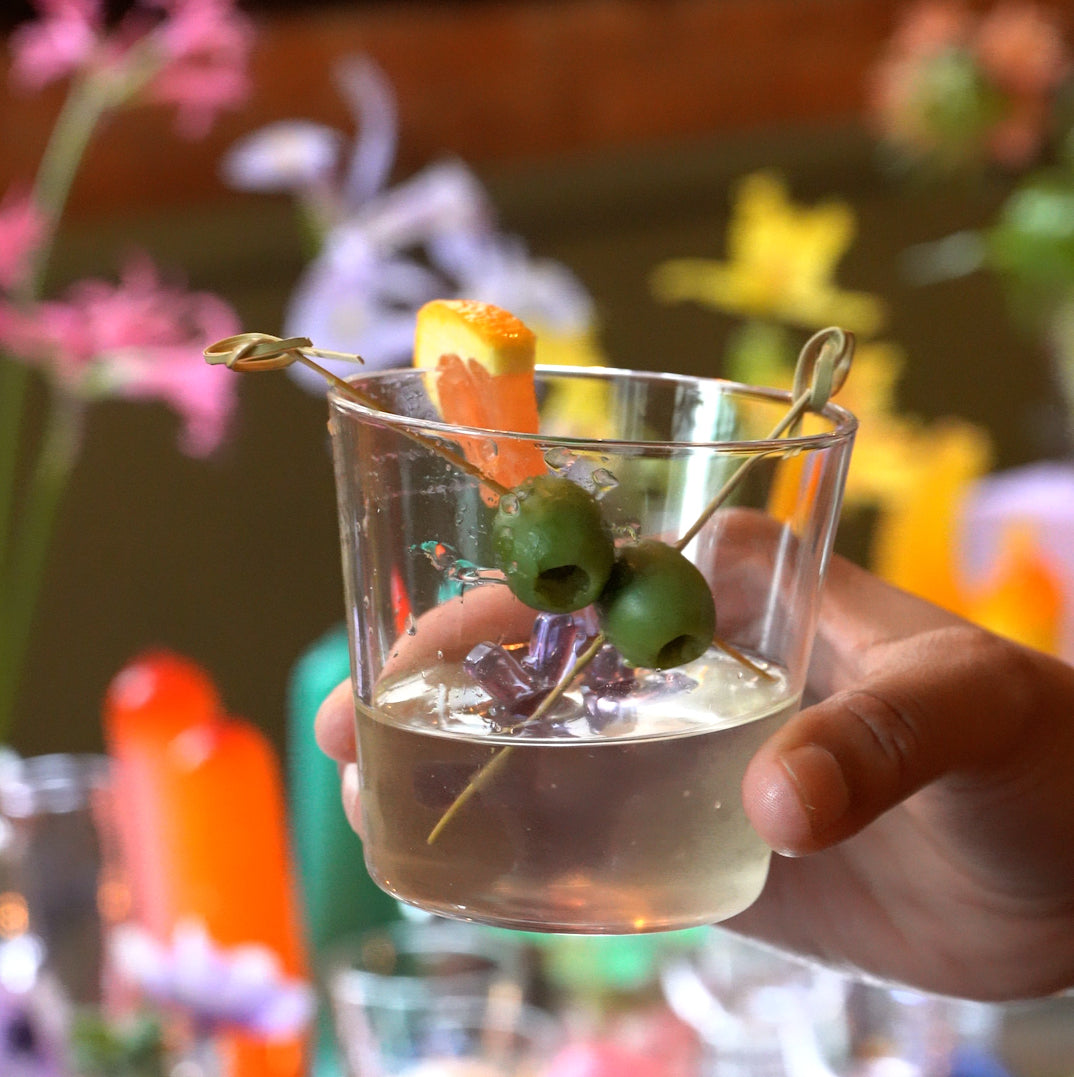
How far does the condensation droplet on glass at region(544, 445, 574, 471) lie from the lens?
1.37ft

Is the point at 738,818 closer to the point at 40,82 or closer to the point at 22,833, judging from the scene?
the point at 22,833

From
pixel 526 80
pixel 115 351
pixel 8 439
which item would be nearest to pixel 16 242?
pixel 115 351

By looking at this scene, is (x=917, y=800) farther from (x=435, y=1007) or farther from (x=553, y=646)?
(x=435, y=1007)

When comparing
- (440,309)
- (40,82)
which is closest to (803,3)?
(40,82)

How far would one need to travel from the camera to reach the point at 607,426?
23.1 inches

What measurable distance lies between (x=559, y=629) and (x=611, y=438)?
0.26 feet

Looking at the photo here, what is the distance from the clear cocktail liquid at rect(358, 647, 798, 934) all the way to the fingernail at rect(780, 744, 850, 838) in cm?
2

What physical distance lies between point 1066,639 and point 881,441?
0.76 feet

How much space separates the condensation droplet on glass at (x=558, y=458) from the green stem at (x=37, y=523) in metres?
1.16

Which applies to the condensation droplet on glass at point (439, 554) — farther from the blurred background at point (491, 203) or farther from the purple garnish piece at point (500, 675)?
the blurred background at point (491, 203)

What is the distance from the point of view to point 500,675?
1.45 feet

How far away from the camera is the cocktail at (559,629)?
422mm

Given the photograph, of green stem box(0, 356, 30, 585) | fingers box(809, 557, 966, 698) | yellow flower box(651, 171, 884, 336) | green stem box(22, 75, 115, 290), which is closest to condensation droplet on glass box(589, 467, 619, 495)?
fingers box(809, 557, 966, 698)

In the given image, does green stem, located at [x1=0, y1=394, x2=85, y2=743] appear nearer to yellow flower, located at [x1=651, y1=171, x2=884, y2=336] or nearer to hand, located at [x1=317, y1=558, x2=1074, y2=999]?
yellow flower, located at [x1=651, y1=171, x2=884, y2=336]
